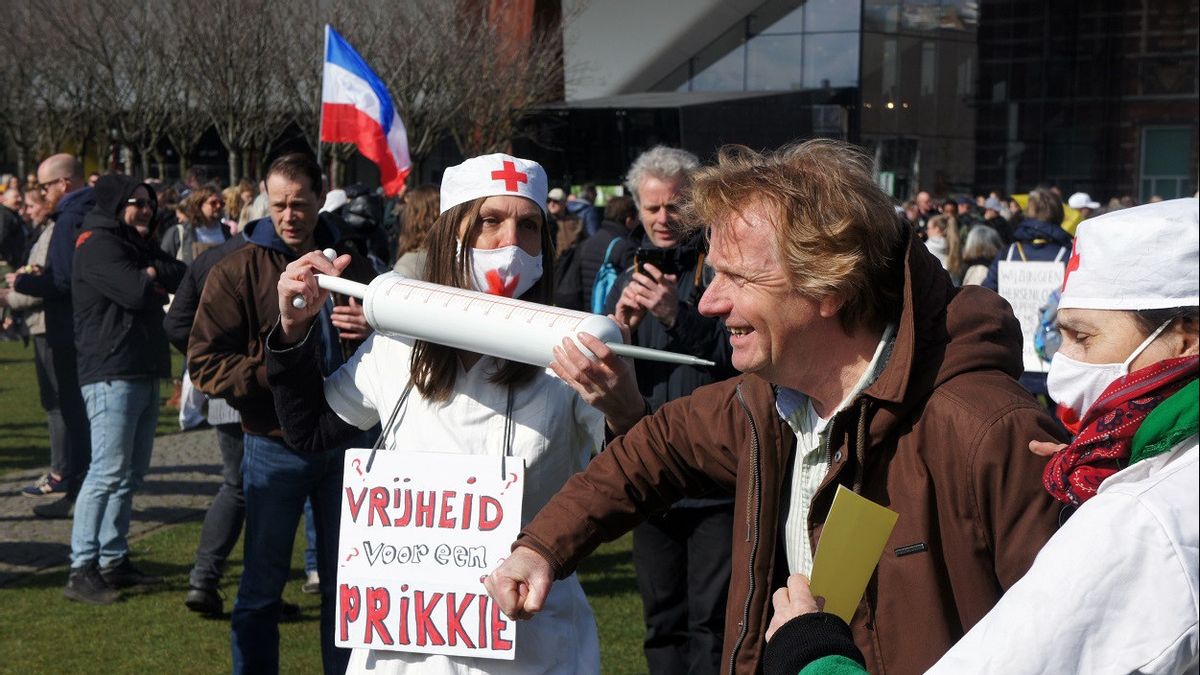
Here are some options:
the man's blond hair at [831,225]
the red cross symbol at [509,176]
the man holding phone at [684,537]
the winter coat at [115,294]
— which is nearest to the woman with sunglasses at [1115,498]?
the man's blond hair at [831,225]

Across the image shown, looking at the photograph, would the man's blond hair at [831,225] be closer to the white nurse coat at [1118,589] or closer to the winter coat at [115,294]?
the white nurse coat at [1118,589]

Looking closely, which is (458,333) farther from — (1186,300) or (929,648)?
(1186,300)

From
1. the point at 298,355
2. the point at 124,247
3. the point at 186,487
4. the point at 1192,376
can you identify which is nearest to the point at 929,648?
the point at 1192,376

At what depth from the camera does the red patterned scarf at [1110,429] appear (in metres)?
1.96

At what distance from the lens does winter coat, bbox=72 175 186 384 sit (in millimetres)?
7422

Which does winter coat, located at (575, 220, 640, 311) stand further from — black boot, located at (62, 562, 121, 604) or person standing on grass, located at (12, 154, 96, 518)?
person standing on grass, located at (12, 154, 96, 518)

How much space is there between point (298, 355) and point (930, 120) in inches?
1459

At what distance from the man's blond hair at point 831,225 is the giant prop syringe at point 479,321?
0.41 m

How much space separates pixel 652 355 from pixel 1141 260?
1.06 m

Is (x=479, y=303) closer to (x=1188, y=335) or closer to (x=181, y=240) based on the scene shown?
(x=1188, y=335)

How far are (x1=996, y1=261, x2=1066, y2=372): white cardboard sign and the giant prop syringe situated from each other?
6867 mm

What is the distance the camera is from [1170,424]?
1.83m

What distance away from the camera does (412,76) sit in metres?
33.1

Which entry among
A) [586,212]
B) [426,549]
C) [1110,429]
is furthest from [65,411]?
[586,212]
